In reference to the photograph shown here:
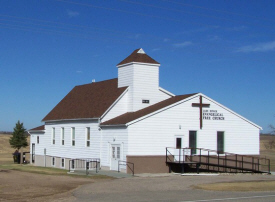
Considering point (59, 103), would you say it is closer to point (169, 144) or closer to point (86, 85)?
point (86, 85)

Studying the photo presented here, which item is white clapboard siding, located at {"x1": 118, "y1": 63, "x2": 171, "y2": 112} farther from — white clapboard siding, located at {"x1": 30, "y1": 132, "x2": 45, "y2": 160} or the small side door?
white clapboard siding, located at {"x1": 30, "y1": 132, "x2": 45, "y2": 160}

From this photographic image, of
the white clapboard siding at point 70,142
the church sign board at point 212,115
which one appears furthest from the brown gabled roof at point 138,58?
the church sign board at point 212,115

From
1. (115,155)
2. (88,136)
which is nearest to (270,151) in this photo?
(88,136)

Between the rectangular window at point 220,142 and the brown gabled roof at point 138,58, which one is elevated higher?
the brown gabled roof at point 138,58

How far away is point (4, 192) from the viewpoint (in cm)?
2102

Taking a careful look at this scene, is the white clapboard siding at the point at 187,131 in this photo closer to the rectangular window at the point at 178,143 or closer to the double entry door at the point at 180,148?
the double entry door at the point at 180,148

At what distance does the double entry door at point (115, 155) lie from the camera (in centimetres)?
3288

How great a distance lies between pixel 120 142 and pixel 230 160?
8.37 m

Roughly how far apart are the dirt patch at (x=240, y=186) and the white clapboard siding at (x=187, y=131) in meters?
8.55

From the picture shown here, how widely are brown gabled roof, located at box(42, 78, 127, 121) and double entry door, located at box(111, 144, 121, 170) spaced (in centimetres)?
303

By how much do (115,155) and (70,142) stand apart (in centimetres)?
780

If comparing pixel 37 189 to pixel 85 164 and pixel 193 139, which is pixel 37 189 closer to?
pixel 85 164

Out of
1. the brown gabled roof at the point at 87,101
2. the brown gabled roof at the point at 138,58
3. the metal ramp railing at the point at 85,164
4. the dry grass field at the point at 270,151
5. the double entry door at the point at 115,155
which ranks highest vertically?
the brown gabled roof at the point at 138,58

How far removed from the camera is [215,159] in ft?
115
